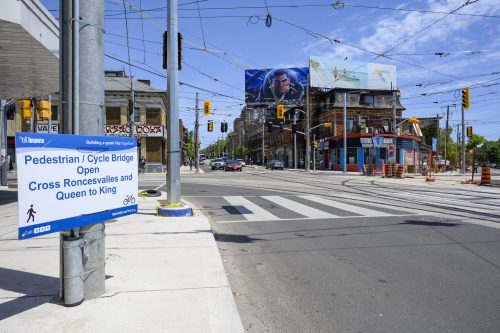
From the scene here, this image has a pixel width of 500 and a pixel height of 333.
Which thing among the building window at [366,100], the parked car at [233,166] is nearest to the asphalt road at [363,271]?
the parked car at [233,166]

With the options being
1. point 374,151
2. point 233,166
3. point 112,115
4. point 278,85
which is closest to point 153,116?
point 112,115

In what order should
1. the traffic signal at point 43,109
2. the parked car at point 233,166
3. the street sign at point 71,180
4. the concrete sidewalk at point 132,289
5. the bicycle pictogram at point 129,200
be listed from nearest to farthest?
the street sign at point 71,180 < the concrete sidewalk at point 132,289 < the bicycle pictogram at point 129,200 < the traffic signal at point 43,109 < the parked car at point 233,166

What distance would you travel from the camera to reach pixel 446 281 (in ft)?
16.4

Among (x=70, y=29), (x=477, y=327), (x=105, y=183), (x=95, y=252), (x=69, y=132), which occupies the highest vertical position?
(x=70, y=29)

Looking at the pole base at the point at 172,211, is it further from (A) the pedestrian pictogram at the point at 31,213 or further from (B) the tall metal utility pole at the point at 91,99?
(A) the pedestrian pictogram at the point at 31,213

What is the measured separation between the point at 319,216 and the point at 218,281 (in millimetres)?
5948

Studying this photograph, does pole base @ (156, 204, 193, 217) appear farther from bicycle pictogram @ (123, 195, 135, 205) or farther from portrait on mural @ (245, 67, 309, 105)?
portrait on mural @ (245, 67, 309, 105)

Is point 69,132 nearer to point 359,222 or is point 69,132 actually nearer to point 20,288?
point 20,288

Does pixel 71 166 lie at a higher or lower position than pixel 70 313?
higher

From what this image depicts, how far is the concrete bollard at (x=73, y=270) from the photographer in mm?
3805

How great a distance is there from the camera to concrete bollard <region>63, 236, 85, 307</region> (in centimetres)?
380

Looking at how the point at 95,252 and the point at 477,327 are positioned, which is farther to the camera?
the point at 95,252

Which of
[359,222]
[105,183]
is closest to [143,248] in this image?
[105,183]

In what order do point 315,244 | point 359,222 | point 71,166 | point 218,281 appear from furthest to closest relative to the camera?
point 359,222, point 315,244, point 218,281, point 71,166
